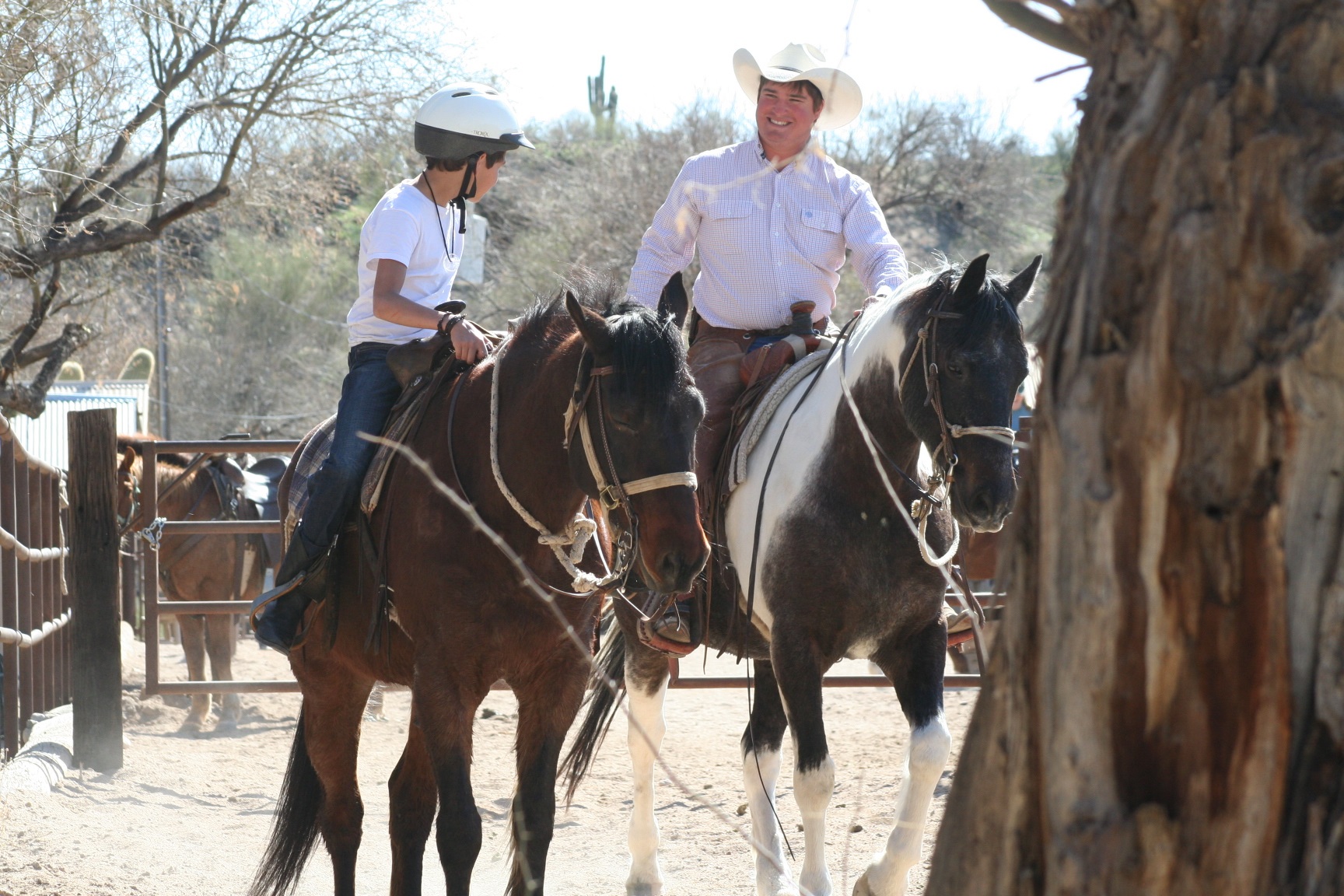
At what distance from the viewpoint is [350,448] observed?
152 inches

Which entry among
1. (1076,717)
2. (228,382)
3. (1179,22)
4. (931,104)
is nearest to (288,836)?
(1076,717)

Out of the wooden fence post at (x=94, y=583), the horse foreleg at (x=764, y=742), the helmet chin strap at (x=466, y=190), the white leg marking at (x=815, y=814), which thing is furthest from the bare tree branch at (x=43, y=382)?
the white leg marking at (x=815, y=814)

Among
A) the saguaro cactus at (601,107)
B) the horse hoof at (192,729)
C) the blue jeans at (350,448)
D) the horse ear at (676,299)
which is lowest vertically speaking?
the horse hoof at (192,729)

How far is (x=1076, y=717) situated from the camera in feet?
3.91

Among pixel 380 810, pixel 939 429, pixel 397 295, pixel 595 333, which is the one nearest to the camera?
pixel 595 333

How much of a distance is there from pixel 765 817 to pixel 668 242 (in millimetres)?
2224

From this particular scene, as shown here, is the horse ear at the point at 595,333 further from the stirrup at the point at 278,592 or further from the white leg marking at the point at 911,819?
the white leg marking at the point at 911,819

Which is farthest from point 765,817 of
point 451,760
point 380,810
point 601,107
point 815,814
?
point 601,107

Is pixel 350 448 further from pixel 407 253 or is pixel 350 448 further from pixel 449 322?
pixel 407 253

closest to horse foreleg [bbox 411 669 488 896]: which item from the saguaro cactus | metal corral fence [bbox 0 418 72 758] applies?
metal corral fence [bbox 0 418 72 758]

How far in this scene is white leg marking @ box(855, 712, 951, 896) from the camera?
3.68 metres

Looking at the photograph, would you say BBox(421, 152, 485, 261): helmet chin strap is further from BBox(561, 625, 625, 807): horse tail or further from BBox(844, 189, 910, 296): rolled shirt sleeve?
BBox(561, 625, 625, 807): horse tail

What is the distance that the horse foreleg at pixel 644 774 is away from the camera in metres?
4.78

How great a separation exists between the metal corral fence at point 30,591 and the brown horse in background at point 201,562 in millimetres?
931
